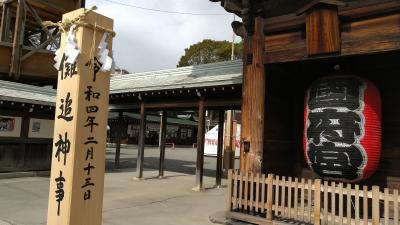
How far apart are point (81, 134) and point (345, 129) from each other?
5.09 m

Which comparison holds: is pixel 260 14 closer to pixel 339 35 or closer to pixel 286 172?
pixel 339 35

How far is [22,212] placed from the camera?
8.41m

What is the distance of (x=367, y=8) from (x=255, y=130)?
3101 mm

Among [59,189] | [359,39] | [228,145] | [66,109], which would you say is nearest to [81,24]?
[66,109]

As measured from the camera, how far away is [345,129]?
6.88m

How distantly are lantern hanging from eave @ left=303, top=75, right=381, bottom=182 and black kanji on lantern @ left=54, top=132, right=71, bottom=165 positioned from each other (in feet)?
16.7

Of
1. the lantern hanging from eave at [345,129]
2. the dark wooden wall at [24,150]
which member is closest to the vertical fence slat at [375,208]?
the lantern hanging from eave at [345,129]

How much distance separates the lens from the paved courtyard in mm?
8219

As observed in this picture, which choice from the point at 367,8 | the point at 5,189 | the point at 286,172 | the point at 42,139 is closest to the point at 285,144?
the point at 286,172

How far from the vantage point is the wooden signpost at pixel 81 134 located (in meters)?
3.41

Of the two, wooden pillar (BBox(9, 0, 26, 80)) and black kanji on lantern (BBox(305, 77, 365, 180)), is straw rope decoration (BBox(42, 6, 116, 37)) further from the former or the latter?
wooden pillar (BBox(9, 0, 26, 80))

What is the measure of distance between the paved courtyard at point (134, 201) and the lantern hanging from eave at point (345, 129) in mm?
3031

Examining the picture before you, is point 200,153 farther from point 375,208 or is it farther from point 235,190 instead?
point 375,208

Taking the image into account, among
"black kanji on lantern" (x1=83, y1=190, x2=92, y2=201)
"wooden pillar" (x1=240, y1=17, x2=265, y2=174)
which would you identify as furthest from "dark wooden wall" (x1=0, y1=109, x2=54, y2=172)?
"black kanji on lantern" (x1=83, y1=190, x2=92, y2=201)
